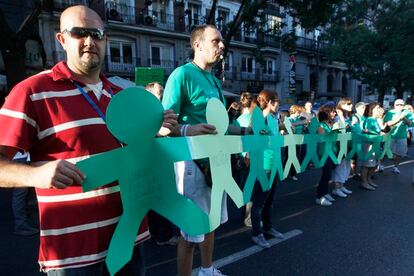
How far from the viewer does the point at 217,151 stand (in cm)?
191

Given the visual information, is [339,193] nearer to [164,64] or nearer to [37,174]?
[37,174]

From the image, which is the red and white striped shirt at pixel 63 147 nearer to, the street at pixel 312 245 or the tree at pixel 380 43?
the street at pixel 312 245

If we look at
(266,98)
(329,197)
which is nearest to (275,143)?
(266,98)

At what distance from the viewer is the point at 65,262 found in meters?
1.30

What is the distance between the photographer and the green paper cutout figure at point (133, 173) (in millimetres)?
A: 1246

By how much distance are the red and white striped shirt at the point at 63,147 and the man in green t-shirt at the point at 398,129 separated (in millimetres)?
6543

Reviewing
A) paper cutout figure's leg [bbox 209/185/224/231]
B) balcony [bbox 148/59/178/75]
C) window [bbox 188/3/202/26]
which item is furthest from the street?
window [bbox 188/3/202/26]

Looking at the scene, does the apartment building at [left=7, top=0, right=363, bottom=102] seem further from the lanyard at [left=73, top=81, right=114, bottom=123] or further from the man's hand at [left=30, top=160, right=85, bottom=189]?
the man's hand at [left=30, top=160, right=85, bottom=189]

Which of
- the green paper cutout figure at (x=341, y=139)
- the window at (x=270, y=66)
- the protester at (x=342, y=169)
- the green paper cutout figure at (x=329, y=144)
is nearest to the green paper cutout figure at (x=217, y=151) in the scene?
the green paper cutout figure at (x=329, y=144)

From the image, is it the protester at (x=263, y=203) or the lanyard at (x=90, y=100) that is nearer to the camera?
the lanyard at (x=90, y=100)

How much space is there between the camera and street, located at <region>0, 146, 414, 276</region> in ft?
9.77

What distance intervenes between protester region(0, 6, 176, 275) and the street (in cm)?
177

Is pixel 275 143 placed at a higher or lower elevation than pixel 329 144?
higher

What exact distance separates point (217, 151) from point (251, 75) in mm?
25690
